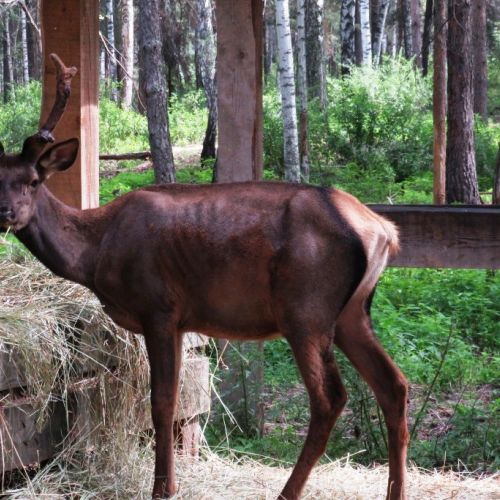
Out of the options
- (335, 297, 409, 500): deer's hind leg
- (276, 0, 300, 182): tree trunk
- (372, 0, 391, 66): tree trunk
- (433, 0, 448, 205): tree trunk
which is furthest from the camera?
(372, 0, 391, 66): tree trunk

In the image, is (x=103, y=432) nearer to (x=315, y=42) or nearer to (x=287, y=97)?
(x=287, y=97)

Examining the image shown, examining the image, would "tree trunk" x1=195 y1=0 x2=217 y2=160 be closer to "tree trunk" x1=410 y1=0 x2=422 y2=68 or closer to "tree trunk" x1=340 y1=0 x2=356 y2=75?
"tree trunk" x1=340 y1=0 x2=356 y2=75

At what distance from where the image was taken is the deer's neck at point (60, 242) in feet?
17.3

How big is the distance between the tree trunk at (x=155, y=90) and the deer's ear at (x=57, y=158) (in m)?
9.89

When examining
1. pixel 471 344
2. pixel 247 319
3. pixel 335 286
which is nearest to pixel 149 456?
pixel 247 319

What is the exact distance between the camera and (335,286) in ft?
16.0

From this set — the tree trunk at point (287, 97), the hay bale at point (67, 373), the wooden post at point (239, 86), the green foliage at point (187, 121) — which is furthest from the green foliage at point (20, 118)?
the hay bale at point (67, 373)

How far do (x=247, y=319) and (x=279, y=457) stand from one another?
71.0 inches

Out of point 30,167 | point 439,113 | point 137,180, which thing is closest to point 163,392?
point 30,167

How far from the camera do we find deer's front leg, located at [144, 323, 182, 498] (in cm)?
510

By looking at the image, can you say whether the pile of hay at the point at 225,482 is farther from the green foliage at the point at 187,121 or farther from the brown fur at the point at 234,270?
the green foliage at the point at 187,121

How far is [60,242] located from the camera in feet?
17.4

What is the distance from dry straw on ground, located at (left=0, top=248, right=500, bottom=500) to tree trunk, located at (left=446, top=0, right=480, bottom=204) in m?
11.6

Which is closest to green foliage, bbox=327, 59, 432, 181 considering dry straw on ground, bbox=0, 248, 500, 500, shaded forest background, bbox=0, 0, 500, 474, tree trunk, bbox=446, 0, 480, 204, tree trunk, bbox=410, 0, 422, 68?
shaded forest background, bbox=0, 0, 500, 474
